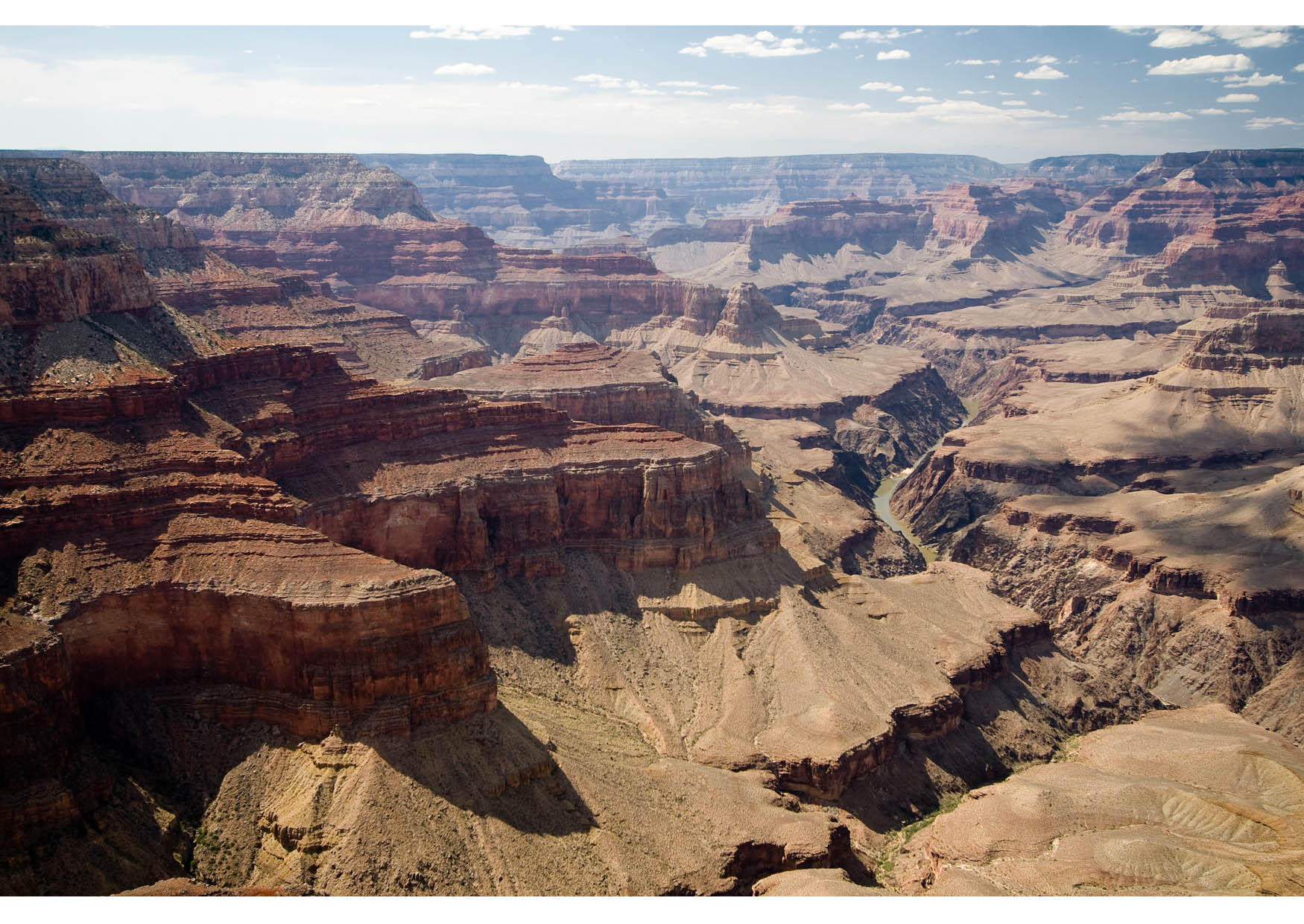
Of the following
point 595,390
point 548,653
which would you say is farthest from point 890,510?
point 548,653

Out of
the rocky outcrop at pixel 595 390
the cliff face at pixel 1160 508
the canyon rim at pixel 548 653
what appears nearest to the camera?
the canyon rim at pixel 548 653

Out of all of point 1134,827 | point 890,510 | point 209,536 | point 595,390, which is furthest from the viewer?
point 890,510

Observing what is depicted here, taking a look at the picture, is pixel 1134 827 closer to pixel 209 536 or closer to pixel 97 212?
pixel 209 536

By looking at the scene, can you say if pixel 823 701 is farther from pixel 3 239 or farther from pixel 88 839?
pixel 3 239

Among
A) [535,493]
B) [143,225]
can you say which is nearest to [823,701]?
[535,493]

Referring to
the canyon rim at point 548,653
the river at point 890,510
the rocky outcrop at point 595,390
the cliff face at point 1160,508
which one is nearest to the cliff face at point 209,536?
the canyon rim at point 548,653

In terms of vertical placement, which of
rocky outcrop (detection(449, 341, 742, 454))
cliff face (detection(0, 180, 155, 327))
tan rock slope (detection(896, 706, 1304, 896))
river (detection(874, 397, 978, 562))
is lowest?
river (detection(874, 397, 978, 562))

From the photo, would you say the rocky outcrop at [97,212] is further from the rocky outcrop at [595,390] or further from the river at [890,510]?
the river at [890,510]

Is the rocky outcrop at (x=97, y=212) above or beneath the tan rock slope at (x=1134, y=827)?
above

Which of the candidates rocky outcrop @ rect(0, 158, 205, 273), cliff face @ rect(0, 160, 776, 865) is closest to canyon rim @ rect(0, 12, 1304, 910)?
cliff face @ rect(0, 160, 776, 865)

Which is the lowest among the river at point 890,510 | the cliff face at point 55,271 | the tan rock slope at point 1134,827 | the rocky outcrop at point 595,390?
the river at point 890,510

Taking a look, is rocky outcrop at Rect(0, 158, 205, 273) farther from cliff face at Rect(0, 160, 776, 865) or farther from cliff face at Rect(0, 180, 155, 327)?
cliff face at Rect(0, 160, 776, 865)

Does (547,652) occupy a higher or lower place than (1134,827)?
higher
